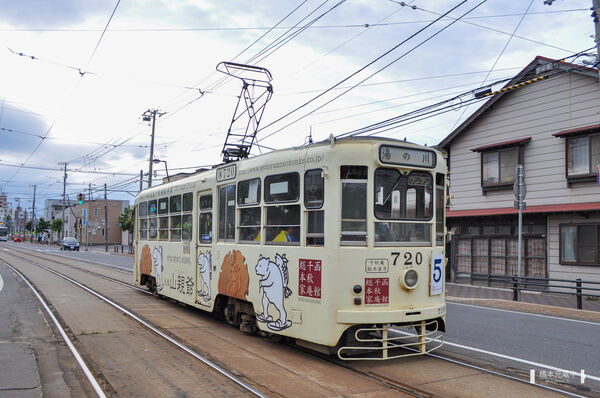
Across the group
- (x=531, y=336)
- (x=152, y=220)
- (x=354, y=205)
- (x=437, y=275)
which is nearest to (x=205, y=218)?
(x=152, y=220)

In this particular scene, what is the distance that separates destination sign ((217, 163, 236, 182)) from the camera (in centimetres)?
898

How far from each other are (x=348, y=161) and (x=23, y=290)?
43.5ft

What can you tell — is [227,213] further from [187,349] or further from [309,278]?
[309,278]

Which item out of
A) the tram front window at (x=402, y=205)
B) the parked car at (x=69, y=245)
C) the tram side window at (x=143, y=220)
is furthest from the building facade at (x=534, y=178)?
the parked car at (x=69, y=245)

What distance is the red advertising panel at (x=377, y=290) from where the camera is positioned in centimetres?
666

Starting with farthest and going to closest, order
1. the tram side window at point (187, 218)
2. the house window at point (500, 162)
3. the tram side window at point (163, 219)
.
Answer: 1. the house window at point (500, 162)
2. the tram side window at point (163, 219)
3. the tram side window at point (187, 218)

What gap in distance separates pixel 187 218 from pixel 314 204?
476cm

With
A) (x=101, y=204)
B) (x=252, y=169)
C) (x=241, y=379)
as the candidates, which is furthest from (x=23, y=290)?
(x=101, y=204)

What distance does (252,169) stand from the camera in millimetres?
8297

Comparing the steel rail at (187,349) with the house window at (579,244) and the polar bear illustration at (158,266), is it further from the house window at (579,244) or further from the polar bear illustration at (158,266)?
the house window at (579,244)

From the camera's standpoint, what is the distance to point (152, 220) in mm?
13523

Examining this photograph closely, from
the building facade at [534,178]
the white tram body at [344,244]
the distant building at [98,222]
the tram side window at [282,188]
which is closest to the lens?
the white tram body at [344,244]

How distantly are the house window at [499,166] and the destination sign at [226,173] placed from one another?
1272cm

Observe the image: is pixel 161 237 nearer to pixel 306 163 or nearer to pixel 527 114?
pixel 306 163
